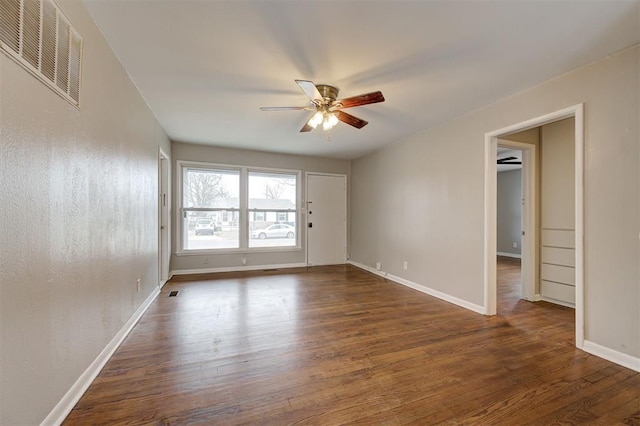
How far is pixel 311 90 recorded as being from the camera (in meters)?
2.28

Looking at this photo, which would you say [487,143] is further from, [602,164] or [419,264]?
[419,264]

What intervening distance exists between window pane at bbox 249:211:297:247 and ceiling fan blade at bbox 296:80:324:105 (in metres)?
3.42

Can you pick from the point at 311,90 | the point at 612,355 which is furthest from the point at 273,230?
the point at 612,355

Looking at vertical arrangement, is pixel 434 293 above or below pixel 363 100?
below

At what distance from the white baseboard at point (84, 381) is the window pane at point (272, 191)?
3.23m

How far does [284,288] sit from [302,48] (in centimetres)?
322

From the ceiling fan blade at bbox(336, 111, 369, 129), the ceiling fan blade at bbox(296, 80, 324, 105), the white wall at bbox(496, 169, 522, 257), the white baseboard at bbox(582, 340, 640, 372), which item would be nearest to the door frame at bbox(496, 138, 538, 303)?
the white baseboard at bbox(582, 340, 640, 372)

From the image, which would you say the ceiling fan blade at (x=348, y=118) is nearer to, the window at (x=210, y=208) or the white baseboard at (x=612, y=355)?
the white baseboard at (x=612, y=355)

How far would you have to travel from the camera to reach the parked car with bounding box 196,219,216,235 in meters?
5.11

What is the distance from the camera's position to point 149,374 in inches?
73.9

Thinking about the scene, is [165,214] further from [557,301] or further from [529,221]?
[557,301]

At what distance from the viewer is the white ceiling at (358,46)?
1.68 metres

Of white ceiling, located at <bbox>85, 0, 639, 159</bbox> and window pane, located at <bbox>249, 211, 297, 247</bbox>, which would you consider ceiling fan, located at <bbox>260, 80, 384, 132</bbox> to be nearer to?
white ceiling, located at <bbox>85, 0, 639, 159</bbox>

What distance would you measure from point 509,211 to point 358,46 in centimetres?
761
